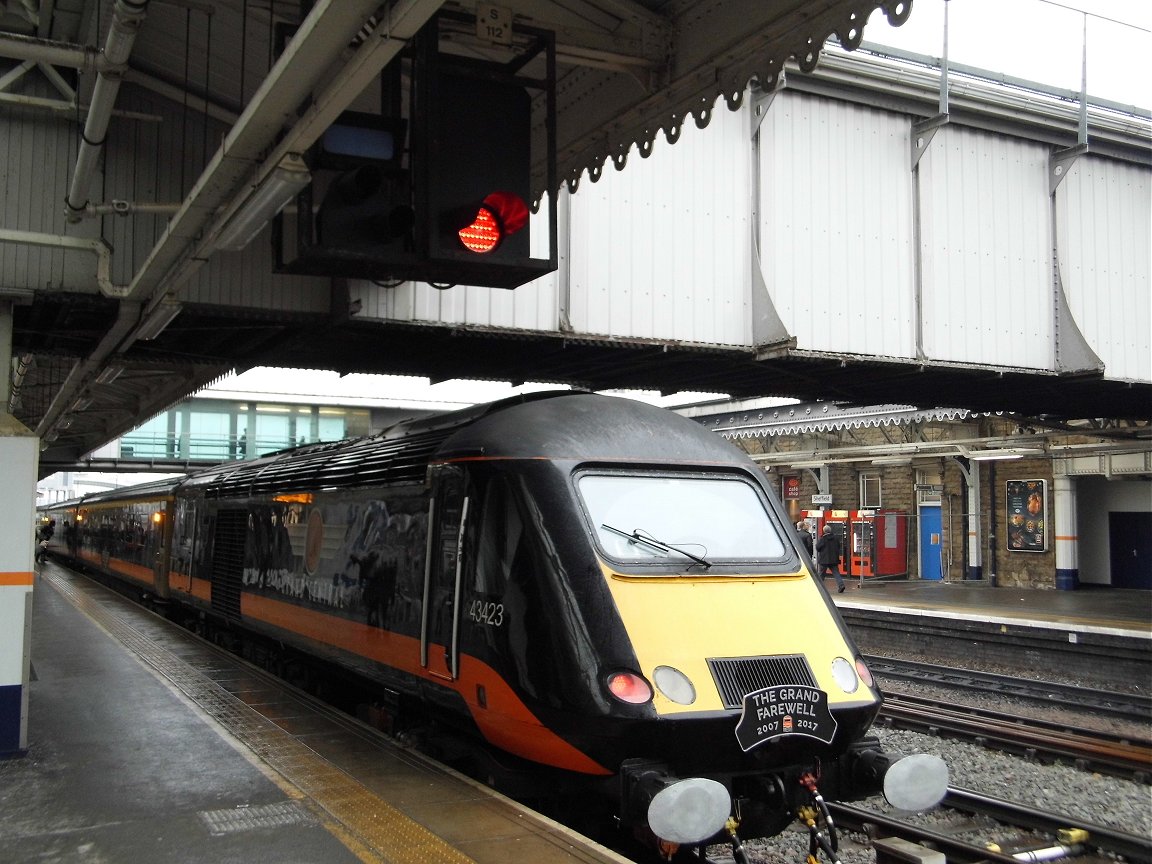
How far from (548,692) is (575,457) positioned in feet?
4.81

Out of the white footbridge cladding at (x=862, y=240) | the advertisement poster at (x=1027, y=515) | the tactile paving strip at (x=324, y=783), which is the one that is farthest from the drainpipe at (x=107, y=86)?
the advertisement poster at (x=1027, y=515)

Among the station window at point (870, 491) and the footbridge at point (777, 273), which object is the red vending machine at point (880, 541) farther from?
the footbridge at point (777, 273)

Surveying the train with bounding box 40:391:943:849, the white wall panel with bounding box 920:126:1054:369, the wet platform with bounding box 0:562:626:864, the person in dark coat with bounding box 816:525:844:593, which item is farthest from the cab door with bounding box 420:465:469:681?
the person in dark coat with bounding box 816:525:844:593

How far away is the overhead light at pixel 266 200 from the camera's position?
482cm

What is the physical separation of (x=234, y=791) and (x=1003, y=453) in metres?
19.2

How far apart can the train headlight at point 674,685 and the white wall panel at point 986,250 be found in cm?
1031

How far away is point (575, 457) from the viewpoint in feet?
20.5

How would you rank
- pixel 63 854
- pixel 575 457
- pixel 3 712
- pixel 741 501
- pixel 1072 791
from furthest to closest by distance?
1. pixel 1072 791
2. pixel 3 712
3. pixel 741 501
4. pixel 575 457
5. pixel 63 854

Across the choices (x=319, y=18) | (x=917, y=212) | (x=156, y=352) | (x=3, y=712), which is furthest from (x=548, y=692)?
(x=917, y=212)

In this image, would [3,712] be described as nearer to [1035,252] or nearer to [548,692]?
[548,692]

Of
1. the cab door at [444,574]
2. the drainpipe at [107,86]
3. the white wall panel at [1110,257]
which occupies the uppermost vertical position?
the white wall panel at [1110,257]

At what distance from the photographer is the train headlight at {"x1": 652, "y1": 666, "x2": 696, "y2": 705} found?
210 inches

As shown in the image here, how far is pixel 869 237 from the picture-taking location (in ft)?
46.3

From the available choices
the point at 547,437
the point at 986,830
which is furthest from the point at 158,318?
the point at 986,830
